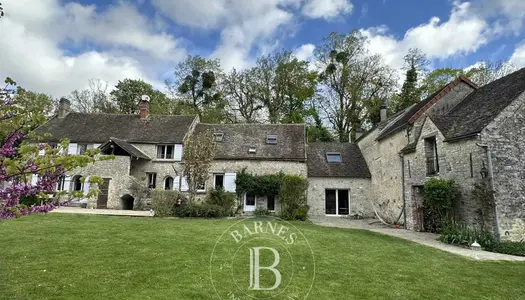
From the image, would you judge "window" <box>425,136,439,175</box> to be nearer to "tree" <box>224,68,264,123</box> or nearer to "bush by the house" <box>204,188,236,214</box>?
"bush by the house" <box>204,188,236,214</box>

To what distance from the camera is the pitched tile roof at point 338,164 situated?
1970cm

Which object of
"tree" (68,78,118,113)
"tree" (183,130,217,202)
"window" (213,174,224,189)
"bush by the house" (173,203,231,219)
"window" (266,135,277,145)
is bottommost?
"bush by the house" (173,203,231,219)

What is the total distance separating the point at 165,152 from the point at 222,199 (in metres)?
6.31

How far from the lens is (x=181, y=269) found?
6062mm

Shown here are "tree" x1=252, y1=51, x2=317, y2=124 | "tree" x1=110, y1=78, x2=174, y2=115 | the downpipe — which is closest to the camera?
the downpipe

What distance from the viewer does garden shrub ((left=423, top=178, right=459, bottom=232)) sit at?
11.2 m

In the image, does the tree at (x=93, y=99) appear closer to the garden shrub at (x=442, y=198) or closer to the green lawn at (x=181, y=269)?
the green lawn at (x=181, y=269)

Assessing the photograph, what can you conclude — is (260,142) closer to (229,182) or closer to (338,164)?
(229,182)

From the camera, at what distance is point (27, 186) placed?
9.74 ft

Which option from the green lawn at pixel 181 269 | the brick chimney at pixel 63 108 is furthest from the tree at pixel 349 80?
the brick chimney at pixel 63 108

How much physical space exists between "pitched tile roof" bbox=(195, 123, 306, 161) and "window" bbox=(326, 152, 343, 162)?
2143 mm

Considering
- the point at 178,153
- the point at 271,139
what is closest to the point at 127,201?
the point at 178,153

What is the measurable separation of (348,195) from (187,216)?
1056 centimetres

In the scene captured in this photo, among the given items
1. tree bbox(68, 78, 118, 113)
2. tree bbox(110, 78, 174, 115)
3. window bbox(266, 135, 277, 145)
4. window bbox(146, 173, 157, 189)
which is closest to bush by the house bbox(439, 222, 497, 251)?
window bbox(266, 135, 277, 145)
